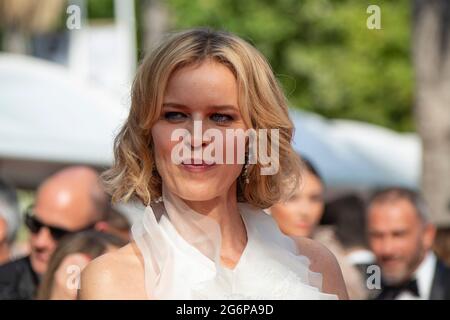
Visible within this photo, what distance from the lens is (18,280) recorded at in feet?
15.5

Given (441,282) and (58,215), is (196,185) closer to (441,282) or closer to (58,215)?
(58,215)

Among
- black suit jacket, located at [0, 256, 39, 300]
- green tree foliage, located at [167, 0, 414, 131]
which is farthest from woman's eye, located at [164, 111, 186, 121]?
green tree foliage, located at [167, 0, 414, 131]

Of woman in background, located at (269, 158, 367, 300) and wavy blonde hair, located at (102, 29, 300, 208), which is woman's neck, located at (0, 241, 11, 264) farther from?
wavy blonde hair, located at (102, 29, 300, 208)

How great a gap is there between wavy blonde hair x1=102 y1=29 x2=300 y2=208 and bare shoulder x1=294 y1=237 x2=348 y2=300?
0.37 ft

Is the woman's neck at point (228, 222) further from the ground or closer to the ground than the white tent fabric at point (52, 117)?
further from the ground

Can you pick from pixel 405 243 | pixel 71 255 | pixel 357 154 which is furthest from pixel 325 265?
pixel 357 154

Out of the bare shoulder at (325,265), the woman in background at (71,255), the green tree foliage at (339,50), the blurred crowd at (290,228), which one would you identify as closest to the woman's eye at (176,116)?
the bare shoulder at (325,265)

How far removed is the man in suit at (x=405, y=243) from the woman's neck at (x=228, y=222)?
3.10 meters

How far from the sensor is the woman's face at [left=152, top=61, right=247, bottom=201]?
204cm

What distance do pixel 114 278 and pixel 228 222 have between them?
25cm

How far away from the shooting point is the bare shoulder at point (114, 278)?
6.55 ft

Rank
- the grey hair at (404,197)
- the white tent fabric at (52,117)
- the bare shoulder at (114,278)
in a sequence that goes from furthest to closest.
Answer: the white tent fabric at (52,117) → the grey hair at (404,197) → the bare shoulder at (114,278)

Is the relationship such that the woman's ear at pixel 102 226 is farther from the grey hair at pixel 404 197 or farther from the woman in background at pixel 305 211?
the grey hair at pixel 404 197

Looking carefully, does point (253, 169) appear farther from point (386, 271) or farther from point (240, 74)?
point (386, 271)
